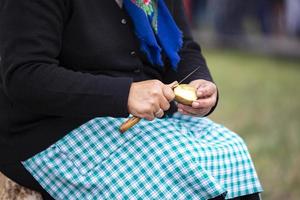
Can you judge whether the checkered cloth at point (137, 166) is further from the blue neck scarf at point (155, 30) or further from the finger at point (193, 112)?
the blue neck scarf at point (155, 30)

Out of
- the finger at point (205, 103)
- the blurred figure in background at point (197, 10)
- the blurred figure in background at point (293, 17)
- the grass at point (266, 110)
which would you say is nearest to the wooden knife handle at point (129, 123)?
the finger at point (205, 103)

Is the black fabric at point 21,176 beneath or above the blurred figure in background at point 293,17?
above

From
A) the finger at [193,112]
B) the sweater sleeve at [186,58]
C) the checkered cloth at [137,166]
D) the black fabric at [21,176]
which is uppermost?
the sweater sleeve at [186,58]

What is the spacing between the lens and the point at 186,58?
2340 millimetres

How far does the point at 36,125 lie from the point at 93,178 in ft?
0.75

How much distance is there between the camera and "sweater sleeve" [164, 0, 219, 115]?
226cm

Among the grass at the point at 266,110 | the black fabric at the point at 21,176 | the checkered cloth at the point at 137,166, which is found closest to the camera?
the checkered cloth at the point at 137,166

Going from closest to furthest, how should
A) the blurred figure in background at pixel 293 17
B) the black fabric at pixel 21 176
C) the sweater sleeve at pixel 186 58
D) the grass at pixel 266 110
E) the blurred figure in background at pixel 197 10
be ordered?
the black fabric at pixel 21 176, the sweater sleeve at pixel 186 58, the grass at pixel 266 110, the blurred figure in background at pixel 293 17, the blurred figure in background at pixel 197 10

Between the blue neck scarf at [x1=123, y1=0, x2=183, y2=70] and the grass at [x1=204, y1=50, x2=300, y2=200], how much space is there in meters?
1.68

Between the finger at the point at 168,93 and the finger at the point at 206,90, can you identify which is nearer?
the finger at the point at 168,93

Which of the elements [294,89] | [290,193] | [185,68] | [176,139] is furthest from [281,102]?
[176,139]

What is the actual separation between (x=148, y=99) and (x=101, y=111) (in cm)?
13

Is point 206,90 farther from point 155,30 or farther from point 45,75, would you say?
point 45,75

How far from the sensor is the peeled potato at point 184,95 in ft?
6.03
